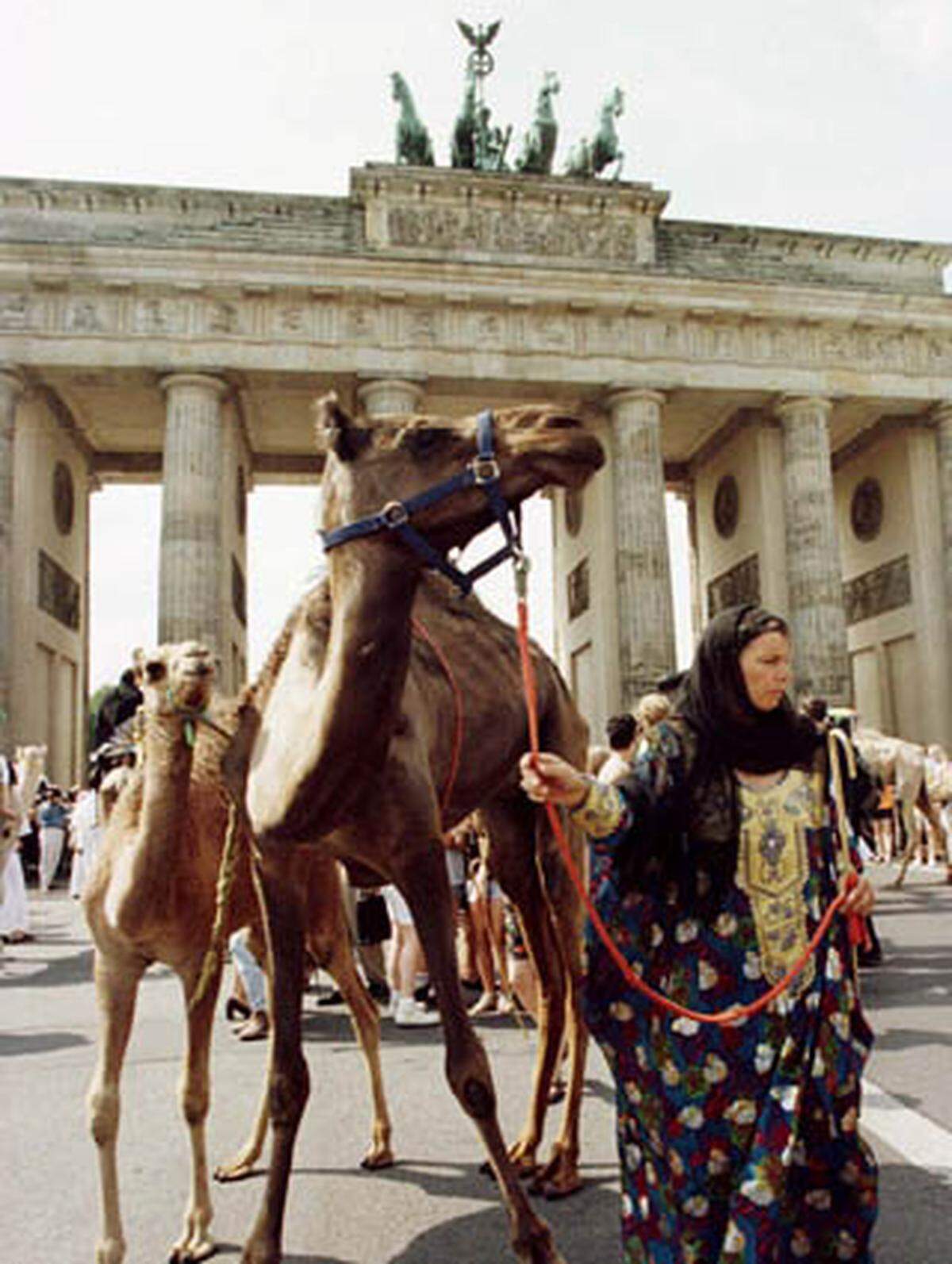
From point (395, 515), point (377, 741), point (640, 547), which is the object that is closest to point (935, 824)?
point (640, 547)

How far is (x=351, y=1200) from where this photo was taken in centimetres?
386

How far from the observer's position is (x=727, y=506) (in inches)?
1364

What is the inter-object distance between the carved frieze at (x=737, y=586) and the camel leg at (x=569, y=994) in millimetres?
26835

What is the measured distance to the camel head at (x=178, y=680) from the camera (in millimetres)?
3467

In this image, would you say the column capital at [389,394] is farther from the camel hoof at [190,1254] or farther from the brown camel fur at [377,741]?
the camel hoof at [190,1254]

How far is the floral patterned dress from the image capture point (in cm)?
260

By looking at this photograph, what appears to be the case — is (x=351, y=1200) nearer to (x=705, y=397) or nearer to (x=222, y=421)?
(x=222, y=421)

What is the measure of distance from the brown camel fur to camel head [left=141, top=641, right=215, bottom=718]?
189 mm

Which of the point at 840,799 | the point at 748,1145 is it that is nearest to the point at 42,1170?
the point at 748,1145

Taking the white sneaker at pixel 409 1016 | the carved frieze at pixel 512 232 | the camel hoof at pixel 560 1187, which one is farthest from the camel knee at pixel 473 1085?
the carved frieze at pixel 512 232

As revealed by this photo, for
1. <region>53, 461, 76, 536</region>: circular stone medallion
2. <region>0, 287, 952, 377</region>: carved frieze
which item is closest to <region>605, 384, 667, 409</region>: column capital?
<region>0, 287, 952, 377</region>: carved frieze

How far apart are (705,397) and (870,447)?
808 centimetres

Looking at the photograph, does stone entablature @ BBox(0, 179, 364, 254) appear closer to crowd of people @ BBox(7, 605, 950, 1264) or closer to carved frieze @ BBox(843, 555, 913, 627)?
carved frieze @ BBox(843, 555, 913, 627)

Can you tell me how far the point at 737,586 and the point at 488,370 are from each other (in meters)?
11.3
